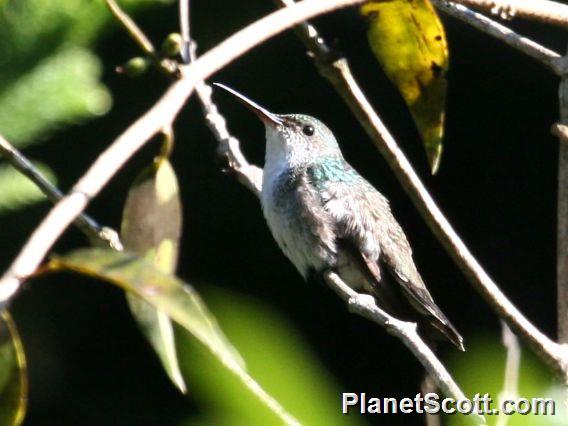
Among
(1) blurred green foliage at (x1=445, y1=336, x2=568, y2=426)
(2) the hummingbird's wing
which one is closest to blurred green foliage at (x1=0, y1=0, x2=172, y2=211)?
(1) blurred green foliage at (x1=445, y1=336, x2=568, y2=426)

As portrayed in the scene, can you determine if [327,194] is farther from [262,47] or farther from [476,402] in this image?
[476,402]

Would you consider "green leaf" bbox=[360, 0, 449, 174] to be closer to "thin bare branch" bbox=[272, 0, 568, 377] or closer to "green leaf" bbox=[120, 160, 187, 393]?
"thin bare branch" bbox=[272, 0, 568, 377]

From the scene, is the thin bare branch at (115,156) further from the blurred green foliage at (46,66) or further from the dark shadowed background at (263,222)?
the dark shadowed background at (263,222)

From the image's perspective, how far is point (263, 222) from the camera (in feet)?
16.1

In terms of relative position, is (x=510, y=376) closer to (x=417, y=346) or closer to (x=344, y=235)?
(x=417, y=346)

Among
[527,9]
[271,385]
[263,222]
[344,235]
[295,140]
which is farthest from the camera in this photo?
[263,222]

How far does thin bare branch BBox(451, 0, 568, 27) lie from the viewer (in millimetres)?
1154

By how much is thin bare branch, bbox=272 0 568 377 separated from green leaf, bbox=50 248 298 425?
2.43ft

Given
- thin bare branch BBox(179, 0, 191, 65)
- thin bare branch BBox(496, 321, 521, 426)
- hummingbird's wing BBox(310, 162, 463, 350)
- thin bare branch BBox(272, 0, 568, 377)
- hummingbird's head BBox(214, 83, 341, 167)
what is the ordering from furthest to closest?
hummingbird's head BBox(214, 83, 341, 167), hummingbird's wing BBox(310, 162, 463, 350), thin bare branch BBox(272, 0, 568, 377), thin bare branch BBox(179, 0, 191, 65), thin bare branch BBox(496, 321, 521, 426)

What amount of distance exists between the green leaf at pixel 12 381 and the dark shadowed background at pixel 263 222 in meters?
3.26

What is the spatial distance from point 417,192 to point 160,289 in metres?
0.85

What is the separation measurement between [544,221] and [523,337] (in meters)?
2.97

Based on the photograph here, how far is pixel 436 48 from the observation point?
54.9 inches

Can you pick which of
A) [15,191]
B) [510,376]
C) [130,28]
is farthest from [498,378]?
[15,191]
